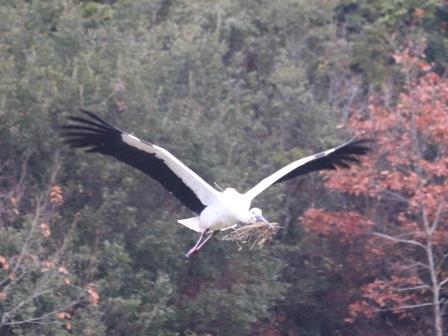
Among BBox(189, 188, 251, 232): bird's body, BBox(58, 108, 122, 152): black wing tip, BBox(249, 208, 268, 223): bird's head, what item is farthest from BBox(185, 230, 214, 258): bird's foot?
BBox(58, 108, 122, 152): black wing tip

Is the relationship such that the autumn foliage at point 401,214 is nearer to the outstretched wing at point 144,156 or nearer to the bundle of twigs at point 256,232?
the outstretched wing at point 144,156

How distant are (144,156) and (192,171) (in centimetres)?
45

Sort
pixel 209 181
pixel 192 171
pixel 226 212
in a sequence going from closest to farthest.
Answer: pixel 226 212
pixel 192 171
pixel 209 181

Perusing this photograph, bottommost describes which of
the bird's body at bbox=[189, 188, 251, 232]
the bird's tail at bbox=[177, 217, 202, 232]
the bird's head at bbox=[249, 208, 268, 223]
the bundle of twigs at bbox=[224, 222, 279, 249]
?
the bundle of twigs at bbox=[224, 222, 279, 249]

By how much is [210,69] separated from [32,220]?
3801 mm

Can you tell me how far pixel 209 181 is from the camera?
1419 centimetres

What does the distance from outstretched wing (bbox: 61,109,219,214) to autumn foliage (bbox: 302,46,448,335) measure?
8.18ft

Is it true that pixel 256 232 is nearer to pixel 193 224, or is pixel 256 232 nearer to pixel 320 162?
pixel 193 224

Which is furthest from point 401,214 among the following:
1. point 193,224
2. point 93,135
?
point 93,135

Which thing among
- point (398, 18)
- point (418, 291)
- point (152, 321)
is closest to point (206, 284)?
point (152, 321)

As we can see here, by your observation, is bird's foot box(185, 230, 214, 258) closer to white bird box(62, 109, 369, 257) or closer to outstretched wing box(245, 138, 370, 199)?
Result: white bird box(62, 109, 369, 257)

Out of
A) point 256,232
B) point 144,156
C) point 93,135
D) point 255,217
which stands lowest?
point 256,232

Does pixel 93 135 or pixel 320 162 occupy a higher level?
pixel 320 162

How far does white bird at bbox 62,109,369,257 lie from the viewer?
11.3 metres
